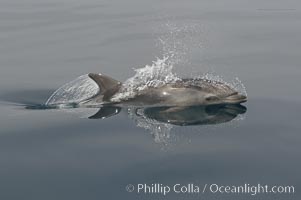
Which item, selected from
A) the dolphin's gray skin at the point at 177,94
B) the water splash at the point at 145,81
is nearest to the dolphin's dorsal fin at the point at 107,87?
the dolphin's gray skin at the point at 177,94

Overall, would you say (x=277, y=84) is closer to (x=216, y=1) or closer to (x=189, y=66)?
(x=189, y=66)

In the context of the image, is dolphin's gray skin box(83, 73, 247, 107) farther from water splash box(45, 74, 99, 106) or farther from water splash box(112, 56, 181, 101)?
water splash box(45, 74, 99, 106)

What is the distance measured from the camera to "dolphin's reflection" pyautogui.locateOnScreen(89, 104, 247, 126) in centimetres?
1340

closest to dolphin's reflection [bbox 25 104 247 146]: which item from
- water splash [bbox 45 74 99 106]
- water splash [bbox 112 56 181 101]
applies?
water splash [bbox 45 74 99 106]

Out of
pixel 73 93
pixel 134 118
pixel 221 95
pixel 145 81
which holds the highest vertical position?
pixel 145 81

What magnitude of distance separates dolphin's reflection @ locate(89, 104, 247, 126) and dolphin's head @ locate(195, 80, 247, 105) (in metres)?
0.20

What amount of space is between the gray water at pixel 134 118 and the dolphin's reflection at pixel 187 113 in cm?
31

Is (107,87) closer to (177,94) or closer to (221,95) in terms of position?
(177,94)

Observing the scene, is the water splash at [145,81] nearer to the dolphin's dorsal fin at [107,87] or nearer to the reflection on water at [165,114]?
the dolphin's dorsal fin at [107,87]

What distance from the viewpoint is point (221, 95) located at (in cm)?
1473

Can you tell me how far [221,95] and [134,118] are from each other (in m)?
2.26

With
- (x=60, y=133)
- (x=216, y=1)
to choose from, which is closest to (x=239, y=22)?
(x=216, y=1)

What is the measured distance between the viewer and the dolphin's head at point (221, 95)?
48.1 ft

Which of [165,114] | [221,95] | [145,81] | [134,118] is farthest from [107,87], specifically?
[221,95]
